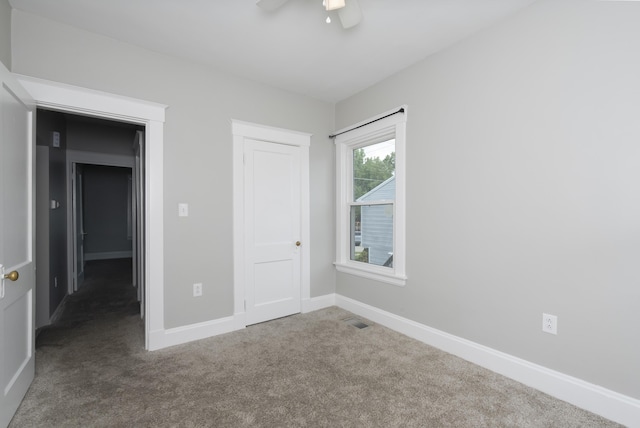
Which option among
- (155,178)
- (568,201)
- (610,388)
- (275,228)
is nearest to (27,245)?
(155,178)

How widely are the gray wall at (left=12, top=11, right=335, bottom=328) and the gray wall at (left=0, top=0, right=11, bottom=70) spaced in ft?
0.43

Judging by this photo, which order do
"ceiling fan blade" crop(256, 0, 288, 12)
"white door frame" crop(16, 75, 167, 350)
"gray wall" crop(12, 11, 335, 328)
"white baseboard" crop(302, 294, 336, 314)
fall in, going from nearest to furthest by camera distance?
"ceiling fan blade" crop(256, 0, 288, 12) < "gray wall" crop(12, 11, 335, 328) < "white door frame" crop(16, 75, 167, 350) < "white baseboard" crop(302, 294, 336, 314)

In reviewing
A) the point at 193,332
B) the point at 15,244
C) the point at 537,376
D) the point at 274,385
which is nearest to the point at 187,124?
the point at 15,244

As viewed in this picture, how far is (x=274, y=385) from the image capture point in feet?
6.72

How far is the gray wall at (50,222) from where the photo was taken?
3193mm

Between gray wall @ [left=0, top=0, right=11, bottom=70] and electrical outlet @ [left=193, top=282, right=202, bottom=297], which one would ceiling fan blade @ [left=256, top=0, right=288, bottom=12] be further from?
electrical outlet @ [left=193, top=282, right=202, bottom=297]

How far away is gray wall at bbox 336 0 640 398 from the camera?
1692 mm

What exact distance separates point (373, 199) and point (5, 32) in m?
3.31

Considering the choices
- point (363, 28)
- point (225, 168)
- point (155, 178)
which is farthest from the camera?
point (225, 168)

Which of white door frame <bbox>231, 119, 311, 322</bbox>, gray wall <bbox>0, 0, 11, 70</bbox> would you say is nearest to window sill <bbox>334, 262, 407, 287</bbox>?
white door frame <bbox>231, 119, 311, 322</bbox>

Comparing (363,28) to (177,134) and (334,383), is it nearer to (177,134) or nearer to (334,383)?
(177,134)

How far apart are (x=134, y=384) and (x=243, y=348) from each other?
85cm

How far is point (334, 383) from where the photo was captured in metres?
2.07

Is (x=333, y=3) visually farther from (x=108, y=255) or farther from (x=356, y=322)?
(x=108, y=255)
